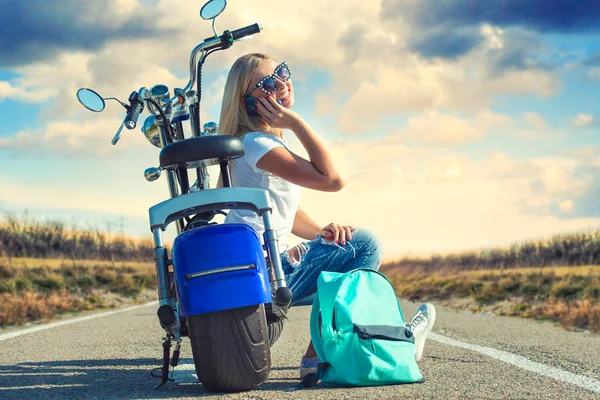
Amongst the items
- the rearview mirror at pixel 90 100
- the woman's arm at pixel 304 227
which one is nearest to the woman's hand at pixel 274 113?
the woman's arm at pixel 304 227

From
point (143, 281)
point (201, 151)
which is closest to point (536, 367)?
point (201, 151)

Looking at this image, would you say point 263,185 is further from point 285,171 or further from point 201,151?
point 201,151

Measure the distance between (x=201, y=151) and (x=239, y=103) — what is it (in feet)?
2.39

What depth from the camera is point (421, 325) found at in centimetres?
416

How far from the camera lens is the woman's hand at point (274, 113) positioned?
12.3 ft

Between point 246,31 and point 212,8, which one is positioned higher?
point 212,8

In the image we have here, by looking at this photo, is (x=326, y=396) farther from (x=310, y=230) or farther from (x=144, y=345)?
(x=144, y=345)

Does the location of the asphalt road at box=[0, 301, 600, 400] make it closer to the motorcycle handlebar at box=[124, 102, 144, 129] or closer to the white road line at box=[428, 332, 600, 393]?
the white road line at box=[428, 332, 600, 393]

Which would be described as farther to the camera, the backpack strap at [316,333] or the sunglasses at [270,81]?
the sunglasses at [270,81]

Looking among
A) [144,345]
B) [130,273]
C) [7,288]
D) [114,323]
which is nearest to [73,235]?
[130,273]

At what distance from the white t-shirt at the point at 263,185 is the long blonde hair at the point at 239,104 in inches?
4.9

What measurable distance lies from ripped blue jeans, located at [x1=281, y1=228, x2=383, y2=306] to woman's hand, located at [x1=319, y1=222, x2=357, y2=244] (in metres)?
0.08

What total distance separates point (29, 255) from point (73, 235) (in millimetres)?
2020

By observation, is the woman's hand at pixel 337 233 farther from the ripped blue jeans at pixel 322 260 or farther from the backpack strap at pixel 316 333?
the backpack strap at pixel 316 333
